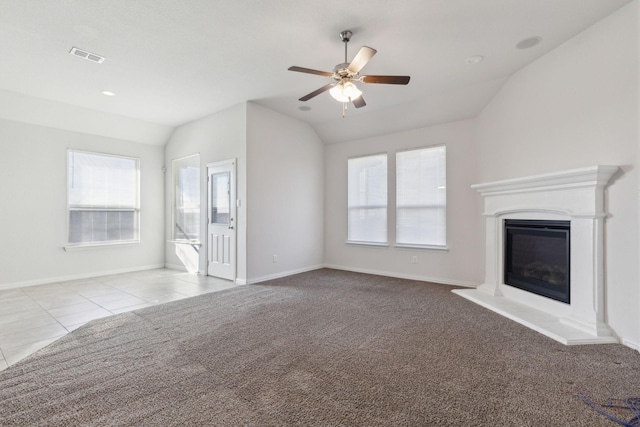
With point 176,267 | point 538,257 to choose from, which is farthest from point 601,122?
point 176,267

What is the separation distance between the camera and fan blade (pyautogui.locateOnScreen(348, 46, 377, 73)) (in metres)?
2.42

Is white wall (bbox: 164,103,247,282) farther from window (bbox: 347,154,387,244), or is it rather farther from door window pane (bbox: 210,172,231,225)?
window (bbox: 347,154,387,244)

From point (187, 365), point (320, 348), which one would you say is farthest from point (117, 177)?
point (320, 348)

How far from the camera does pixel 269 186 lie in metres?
5.25

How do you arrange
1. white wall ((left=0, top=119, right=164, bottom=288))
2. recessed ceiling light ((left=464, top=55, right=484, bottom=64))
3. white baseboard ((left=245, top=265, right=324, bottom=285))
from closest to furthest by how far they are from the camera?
1. recessed ceiling light ((left=464, top=55, right=484, bottom=64))
2. white wall ((left=0, top=119, right=164, bottom=288))
3. white baseboard ((left=245, top=265, right=324, bottom=285))

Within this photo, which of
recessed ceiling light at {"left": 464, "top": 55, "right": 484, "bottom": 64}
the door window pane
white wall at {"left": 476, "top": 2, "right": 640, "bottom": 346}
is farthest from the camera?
the door window pane

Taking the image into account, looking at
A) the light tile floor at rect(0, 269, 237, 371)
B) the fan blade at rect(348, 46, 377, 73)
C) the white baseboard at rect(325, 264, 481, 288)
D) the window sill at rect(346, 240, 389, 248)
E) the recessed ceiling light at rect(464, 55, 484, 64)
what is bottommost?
the light tile floor at rect(0, 269, 237, 371)

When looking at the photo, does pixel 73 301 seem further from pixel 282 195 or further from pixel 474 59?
pixel 474 59

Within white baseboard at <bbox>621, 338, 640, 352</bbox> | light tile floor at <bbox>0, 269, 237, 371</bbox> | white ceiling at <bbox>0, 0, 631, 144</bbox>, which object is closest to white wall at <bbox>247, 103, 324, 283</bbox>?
white ceiling at <bbox>0, 0, 631, 144</bbox>

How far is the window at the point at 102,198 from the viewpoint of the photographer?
539cm

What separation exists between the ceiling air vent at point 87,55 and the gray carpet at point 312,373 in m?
3.06

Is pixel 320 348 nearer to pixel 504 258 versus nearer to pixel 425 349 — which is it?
pixel 425 349

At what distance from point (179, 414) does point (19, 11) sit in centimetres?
370

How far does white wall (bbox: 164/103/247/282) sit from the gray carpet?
6.27 ft
